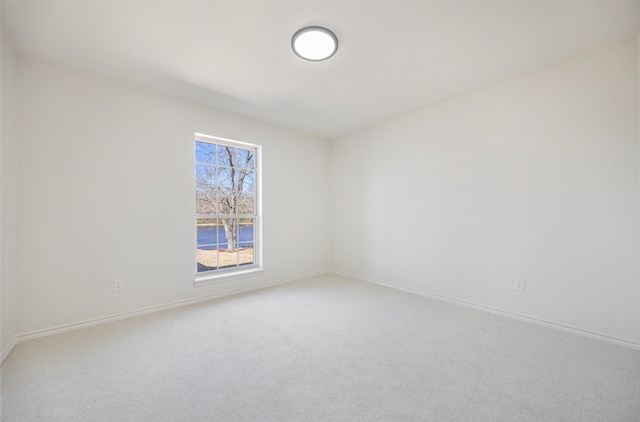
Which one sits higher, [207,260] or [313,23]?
[313,23]

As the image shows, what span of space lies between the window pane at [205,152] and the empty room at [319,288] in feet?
0.13

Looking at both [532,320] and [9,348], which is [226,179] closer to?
[9,348]

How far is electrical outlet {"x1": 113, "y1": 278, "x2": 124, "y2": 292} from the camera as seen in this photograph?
269 cm

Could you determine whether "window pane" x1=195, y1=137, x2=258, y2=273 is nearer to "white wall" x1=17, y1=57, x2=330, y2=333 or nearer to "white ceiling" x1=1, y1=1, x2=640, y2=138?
"white wall" x1=17, y1=57, x2=330, y2=333

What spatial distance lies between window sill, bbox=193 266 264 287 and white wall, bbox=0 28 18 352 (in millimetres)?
1497

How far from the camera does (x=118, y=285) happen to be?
2.70m

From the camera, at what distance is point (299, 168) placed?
4.38m

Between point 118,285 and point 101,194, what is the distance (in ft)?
3.13

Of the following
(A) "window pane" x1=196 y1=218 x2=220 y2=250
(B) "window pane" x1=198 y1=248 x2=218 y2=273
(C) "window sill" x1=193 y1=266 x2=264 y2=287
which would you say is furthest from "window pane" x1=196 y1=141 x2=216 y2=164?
(C) "window sill" x1=193 y1=266 x2=264 y2=287

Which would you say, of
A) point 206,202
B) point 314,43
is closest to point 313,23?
point 314,43

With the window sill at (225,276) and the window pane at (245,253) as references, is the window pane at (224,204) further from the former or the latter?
the window sill at (225,276)

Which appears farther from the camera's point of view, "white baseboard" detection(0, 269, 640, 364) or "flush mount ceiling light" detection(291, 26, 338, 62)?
"white baseboard" detection(0, 269, 640, 364)

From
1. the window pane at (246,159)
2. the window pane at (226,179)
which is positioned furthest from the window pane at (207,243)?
the window pane at (246,159)

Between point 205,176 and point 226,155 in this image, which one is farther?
point 226,155
